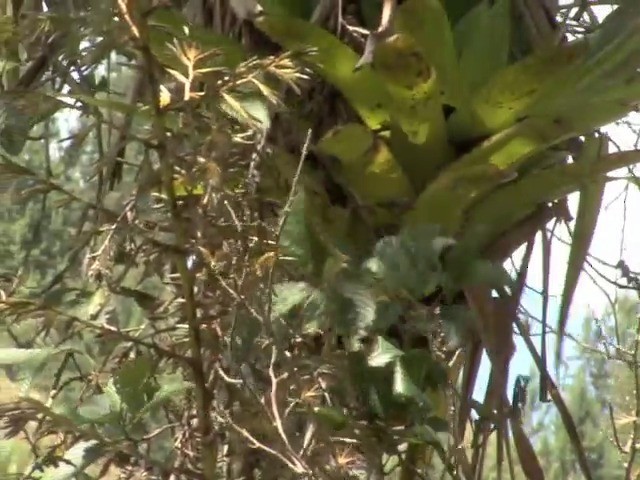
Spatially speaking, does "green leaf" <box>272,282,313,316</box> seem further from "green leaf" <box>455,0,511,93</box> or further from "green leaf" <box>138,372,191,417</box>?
"green leaf" <box>455,0,511,93</box>

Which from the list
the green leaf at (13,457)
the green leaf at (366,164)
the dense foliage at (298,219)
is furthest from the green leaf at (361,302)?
the green leaf at (13,457)

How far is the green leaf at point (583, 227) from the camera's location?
609 millimetres

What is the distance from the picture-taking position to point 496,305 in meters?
0.61

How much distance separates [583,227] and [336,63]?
22 cm

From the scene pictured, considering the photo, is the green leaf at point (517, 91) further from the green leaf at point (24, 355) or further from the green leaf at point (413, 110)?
the green leaf at point (24, 355)

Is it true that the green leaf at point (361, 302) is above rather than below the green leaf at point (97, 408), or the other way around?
above

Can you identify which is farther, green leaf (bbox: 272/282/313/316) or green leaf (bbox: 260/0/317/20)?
green leaf (bbox: 260/0/317/20)

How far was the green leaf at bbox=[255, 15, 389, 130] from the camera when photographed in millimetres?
516

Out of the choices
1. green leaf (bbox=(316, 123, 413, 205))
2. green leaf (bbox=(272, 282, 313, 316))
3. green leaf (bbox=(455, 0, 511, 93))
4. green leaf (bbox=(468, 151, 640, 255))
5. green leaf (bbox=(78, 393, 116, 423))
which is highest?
green leaf (bbox=(455, 0, 511, 93))

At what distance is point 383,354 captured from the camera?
49 centimetres

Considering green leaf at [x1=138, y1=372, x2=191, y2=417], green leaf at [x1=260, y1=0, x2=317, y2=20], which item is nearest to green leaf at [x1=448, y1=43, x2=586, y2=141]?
green leaf at [x1=260, y1=0, x2=317, y2=20]

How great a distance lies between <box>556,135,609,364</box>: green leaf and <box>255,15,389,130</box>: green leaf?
0.16m

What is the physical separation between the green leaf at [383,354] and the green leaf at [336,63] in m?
0.15

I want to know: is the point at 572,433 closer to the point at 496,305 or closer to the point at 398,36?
the point at 496,305
